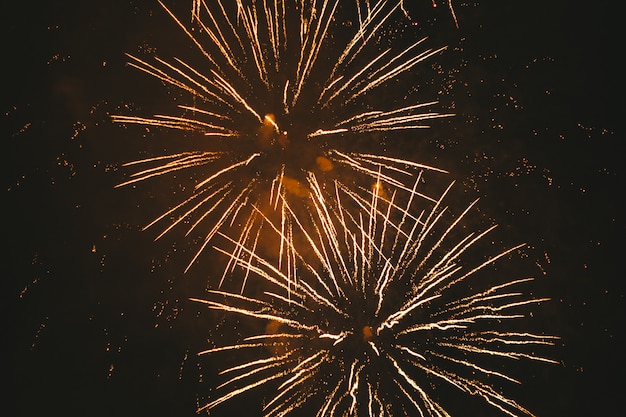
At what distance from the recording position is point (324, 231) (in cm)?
A: 152

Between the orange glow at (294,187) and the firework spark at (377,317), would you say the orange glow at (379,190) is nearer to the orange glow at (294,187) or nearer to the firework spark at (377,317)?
the firework spark at (377,317)

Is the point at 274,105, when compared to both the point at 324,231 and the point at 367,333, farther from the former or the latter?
the point at 367,333

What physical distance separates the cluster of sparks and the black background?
0.25 ft

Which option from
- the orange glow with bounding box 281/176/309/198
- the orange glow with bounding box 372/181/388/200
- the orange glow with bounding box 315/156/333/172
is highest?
the orange glow with bounding box 315/156/333/172

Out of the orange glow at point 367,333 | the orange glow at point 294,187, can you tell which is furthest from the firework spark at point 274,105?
the orange glow at point 367,333

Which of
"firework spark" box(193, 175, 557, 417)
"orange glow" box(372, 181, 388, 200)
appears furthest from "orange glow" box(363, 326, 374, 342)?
"orange glow" box(372, 181, 388, 200)

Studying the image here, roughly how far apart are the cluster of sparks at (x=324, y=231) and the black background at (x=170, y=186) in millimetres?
77

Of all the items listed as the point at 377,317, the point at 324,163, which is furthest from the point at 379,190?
the point at 377,317

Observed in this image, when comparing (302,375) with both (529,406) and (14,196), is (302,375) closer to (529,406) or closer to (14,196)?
(529,406)

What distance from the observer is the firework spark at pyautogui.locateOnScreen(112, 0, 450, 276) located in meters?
1.49

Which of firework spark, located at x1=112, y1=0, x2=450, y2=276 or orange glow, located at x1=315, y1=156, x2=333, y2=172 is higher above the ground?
firework spark, located at x1=112, y1=0, x2=450, y2=276

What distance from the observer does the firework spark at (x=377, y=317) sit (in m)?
1.50

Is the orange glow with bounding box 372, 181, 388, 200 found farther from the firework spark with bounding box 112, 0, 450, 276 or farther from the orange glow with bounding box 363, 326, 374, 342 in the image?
the orange glow with bounding box 363, 326, 374, 342

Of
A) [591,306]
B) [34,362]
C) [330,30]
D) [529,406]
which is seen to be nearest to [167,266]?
[34,362]
